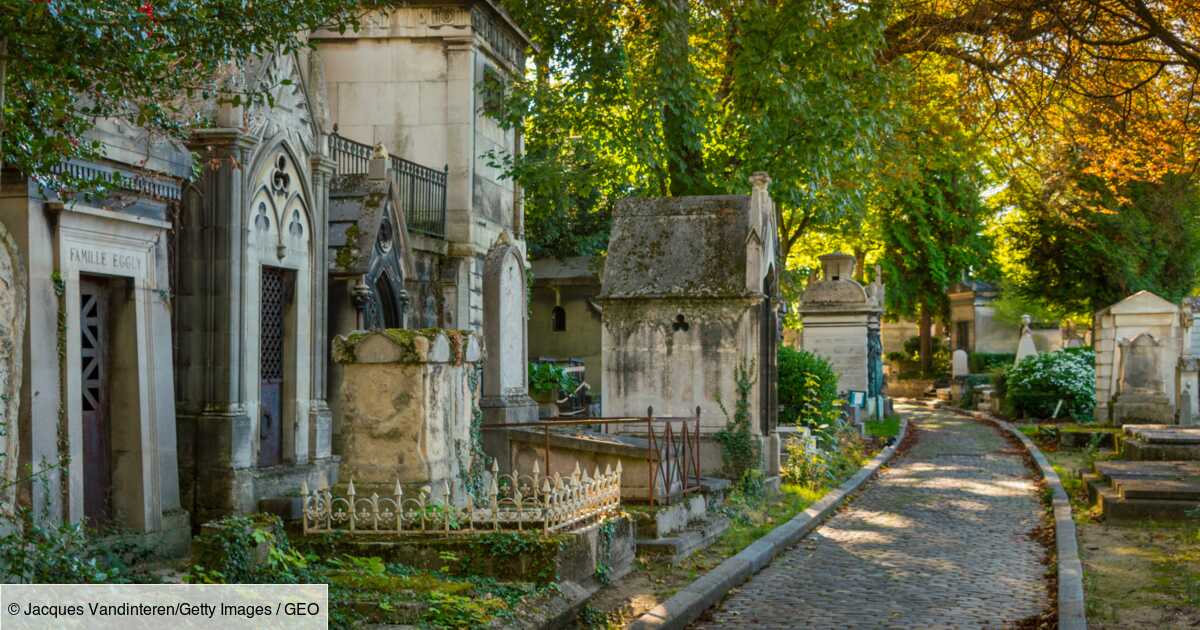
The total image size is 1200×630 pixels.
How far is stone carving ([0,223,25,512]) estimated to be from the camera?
7438 millimetres

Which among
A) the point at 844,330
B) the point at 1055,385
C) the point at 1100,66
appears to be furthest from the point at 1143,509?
the point at 1055,385

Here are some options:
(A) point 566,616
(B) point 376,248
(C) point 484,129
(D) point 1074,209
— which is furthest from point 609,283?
(D) point 1074,209

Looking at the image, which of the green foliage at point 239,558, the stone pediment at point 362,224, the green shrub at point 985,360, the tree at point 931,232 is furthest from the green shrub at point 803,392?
the green shrub at point 985,360

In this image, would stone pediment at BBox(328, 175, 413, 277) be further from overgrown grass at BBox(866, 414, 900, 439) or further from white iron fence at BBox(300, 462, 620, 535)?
overgrown grass at BBox(866, 414, 900, 439)

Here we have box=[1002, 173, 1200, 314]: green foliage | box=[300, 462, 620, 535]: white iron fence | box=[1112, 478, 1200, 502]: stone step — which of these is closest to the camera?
box=[300, 462, 620, 535]: white iron fence

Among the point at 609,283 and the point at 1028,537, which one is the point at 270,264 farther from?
the point at 1028,537

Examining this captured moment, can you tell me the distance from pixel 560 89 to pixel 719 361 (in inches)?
278

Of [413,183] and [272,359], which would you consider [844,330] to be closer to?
[413,183]

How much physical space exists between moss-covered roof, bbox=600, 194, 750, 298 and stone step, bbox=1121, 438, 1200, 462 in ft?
23.1

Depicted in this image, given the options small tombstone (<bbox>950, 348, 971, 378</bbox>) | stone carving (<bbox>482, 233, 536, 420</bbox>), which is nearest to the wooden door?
stone carving (<bbox>482, 233, 536, 420</bbox>)

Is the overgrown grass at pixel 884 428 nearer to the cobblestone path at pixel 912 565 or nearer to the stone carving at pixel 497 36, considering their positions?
the cobblestone path at pixel 912 565

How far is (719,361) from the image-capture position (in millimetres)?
15344

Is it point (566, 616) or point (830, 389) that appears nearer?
point (566, 616)

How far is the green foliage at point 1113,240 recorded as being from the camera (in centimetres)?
3634
